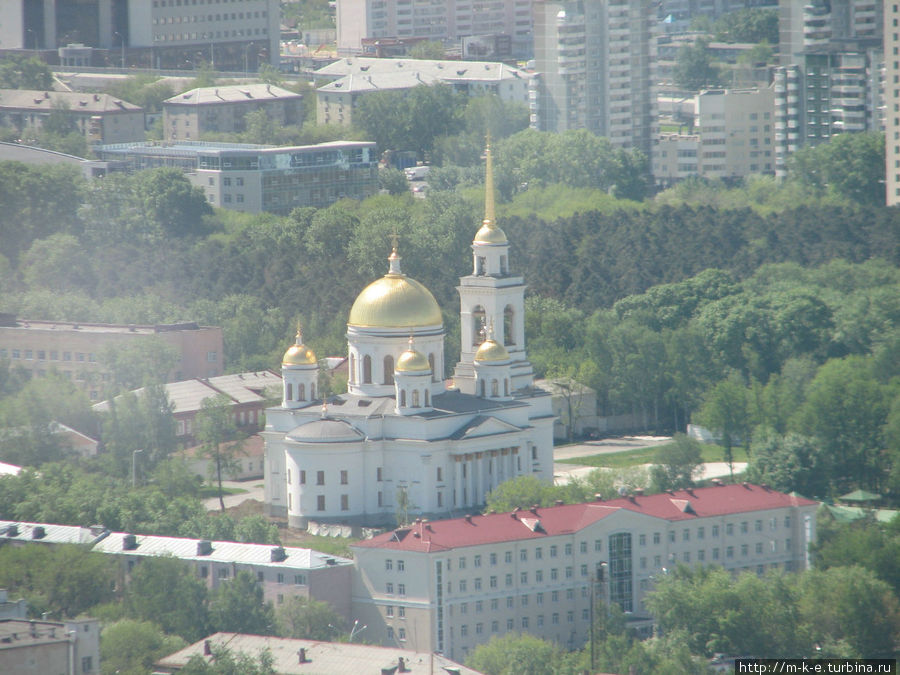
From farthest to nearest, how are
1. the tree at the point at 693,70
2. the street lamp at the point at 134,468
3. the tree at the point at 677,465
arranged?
the tree at the point at 693,70, the street lamp at the point at 134,468, the tree at the point at 677,465

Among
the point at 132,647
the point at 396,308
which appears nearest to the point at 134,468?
the point at 396,308

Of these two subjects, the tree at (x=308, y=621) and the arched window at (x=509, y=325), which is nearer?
the tree at (x=308, y=621)

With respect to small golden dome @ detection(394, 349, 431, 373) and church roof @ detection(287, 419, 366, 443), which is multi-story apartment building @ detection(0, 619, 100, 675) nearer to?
church roof @ detection(287, 419, 366, 443)

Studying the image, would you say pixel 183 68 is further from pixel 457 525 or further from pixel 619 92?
pixel 457 525

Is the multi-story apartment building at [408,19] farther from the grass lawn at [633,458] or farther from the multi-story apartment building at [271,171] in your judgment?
the grass lawn at [633,458]

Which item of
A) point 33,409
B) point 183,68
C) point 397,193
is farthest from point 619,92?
point 33,409

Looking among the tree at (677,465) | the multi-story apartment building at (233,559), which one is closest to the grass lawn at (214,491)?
the multi-story apartment building at (233,559)

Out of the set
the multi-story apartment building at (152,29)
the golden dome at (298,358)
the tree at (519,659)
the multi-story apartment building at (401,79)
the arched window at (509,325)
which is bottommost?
the tree at (519,659)

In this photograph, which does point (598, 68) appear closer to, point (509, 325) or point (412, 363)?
point (509, 325)
